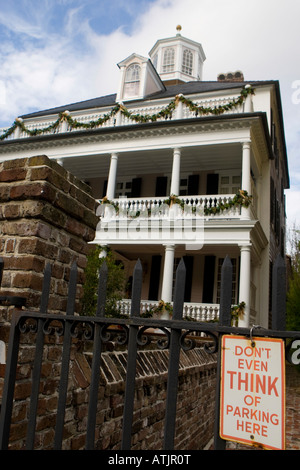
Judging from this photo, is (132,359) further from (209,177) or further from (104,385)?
(209,177)

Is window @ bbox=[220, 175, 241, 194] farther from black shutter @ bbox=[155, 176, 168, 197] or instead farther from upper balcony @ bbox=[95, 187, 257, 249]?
black shutter @ bbox=[155, 176, 168, 197]

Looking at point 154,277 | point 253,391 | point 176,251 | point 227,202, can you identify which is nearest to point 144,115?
point 227,202

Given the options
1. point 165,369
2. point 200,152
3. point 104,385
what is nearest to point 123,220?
point 200,152

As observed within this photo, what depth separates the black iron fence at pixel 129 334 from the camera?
130 cm

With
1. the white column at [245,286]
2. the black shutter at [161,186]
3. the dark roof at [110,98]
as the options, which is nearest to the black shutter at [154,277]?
the black shutter at [161,186]

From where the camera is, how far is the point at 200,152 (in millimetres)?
13562

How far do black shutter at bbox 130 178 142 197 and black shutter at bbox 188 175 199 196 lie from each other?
224 cm

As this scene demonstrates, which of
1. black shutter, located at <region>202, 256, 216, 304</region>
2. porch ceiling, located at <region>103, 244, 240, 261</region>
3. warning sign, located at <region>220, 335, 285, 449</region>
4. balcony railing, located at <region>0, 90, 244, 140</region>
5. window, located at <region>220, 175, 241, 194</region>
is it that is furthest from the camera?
window, located at <region>220, 175, 241, 194</region>

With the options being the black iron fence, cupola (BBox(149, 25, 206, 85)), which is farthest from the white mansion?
the black iron fence

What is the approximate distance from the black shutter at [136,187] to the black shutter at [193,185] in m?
2.24

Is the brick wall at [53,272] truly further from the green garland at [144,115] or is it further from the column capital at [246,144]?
the green garland at [144,115]

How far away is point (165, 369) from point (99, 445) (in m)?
1.18

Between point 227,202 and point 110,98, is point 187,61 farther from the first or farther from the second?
point 227,202

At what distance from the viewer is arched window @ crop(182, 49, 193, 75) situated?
74.3 ft
